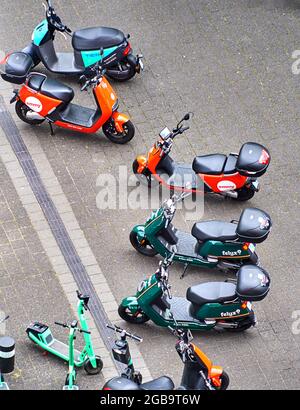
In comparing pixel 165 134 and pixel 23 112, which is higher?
pixel 165 134

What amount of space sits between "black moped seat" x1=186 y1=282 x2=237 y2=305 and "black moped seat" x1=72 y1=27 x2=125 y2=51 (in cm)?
458

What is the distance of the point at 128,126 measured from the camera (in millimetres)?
18844

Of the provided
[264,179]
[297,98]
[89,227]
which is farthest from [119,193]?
[297,98]

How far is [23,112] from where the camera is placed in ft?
62.6

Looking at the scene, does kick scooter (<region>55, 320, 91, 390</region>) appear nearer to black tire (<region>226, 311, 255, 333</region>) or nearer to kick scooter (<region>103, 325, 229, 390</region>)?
kick scooter (<region>103, 325, 229, 390</region>)

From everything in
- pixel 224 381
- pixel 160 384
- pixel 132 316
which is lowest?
pixel 132 316

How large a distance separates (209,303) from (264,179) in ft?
9.57

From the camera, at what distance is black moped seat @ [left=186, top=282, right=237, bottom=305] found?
1636cm

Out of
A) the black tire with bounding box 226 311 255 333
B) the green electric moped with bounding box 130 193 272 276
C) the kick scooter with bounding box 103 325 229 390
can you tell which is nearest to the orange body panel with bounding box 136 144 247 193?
the green electric moped with bounding box 130 193 272 276

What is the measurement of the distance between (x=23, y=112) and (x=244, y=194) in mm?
3400

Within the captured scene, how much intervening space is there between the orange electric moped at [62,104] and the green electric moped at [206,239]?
1.96 metres

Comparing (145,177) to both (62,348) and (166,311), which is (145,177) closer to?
(166,311)

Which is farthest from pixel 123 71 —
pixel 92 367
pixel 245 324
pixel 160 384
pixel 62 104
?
pixel 160 384

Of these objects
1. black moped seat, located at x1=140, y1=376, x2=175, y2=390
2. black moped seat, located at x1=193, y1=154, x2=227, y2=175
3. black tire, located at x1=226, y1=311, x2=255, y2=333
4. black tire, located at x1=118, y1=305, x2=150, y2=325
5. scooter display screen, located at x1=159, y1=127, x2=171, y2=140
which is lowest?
black tire, located at x1=118, y1=305, x2=150, y2=325
